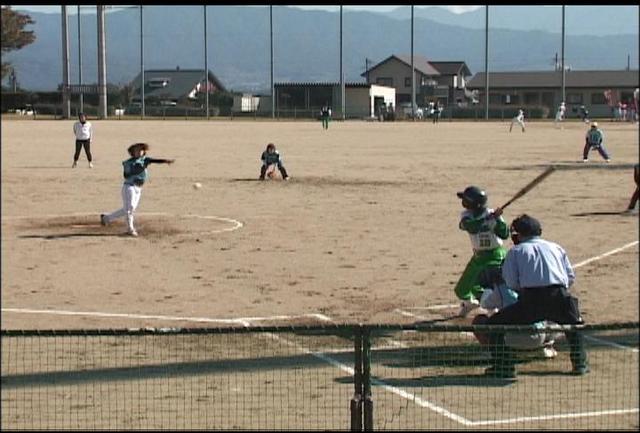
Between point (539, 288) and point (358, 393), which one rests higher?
point (539, 288)

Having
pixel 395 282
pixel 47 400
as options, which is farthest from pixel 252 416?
pixel 395 282

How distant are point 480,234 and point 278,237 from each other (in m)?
6.98

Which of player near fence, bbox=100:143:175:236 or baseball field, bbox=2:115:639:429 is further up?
player near fence, bbox=100:143:175:236

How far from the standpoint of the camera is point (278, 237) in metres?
17.0

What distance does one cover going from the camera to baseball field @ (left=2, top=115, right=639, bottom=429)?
34.7ft

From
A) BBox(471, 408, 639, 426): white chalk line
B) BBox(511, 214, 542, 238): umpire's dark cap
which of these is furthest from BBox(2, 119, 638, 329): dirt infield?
BBox(471, 408, 639, 426): white chalk line

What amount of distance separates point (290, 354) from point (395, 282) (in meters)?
4.42

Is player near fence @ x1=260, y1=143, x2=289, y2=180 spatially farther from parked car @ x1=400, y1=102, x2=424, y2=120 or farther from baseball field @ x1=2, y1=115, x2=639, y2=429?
parked car @ x1=400, y1=102, x2=424, y2=120

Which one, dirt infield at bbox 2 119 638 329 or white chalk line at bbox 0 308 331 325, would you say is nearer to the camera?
white chalk line at bbox 0 308 331 325

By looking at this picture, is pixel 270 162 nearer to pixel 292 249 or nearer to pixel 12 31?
pixel 292 249

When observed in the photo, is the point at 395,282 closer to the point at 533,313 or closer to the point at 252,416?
the point at 533,313

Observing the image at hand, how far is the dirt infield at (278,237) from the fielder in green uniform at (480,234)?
926 mm

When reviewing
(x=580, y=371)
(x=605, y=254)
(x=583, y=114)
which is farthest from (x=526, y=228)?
(x=583, y=114)

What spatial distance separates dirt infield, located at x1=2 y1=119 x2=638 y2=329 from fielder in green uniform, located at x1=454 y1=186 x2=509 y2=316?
926 millimetres
